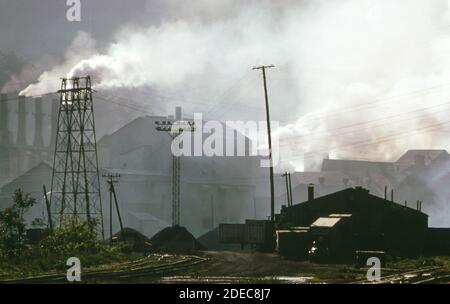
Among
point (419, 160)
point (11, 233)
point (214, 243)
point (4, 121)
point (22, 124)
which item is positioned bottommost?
point (214, 243)

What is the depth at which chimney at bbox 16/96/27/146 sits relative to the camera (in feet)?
338

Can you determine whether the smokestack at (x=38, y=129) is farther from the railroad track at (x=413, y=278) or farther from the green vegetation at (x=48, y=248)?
the railroad track at (x=413, y=278)

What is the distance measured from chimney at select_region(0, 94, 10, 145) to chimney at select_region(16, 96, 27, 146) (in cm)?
209

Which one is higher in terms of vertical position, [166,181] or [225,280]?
[166,181]

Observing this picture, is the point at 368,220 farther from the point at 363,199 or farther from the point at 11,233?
the point at 11,233

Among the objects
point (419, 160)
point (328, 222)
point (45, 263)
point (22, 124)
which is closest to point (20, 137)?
point (22, 124)

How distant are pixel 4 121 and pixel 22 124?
3.09 meters

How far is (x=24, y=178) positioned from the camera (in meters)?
90.4

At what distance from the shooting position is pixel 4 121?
332 ft

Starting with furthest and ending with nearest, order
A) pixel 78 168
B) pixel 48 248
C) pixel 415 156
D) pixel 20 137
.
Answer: pixel 415 156
pixel 20 137
pixel 78 168
pixel 48 248

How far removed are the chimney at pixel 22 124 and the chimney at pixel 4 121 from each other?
6.85 ft
